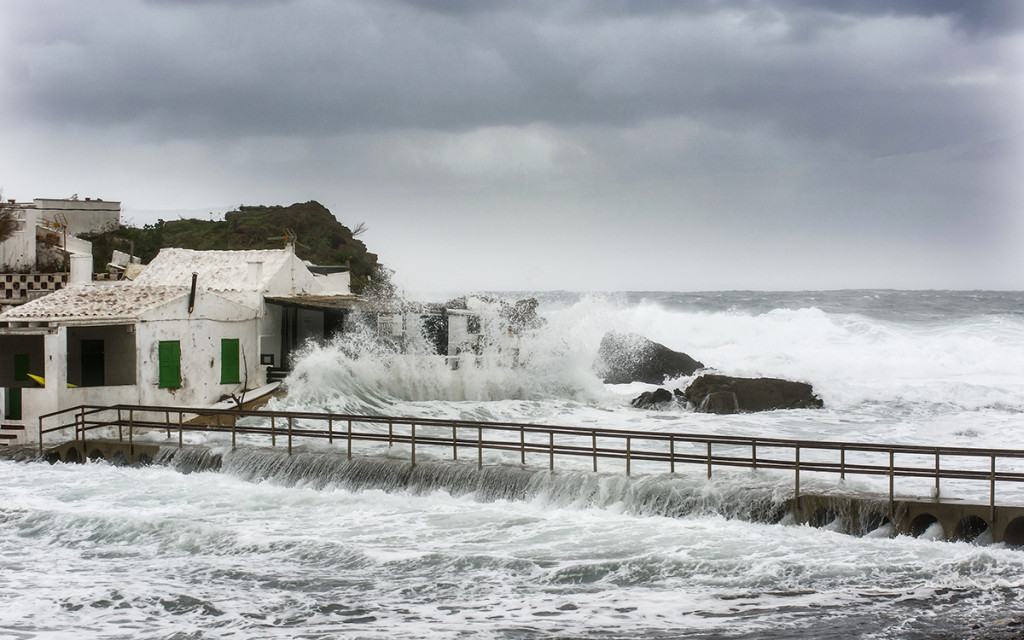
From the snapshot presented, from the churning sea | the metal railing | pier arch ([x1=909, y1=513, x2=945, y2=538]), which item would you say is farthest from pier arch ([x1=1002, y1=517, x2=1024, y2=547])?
pier arch ([x1=909, y1=513, x2=945, y2=538])

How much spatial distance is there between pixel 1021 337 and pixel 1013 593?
140ft

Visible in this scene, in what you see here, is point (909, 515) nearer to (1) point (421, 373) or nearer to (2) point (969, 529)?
(2) point (969, 529)

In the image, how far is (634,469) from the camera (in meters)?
17.7

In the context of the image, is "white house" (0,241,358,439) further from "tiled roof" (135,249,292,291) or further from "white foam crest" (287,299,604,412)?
"white foam crest" (287,299,604,412)

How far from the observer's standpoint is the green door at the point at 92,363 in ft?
79.4

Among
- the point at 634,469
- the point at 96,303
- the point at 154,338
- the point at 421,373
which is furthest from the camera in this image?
the point at 421,373

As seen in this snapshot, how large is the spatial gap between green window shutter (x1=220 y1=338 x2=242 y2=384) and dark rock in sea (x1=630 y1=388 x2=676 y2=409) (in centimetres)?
1339

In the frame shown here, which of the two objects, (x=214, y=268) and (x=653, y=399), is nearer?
(x=214, y=268)

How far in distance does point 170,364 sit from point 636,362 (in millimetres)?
20415

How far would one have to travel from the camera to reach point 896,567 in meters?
11.7

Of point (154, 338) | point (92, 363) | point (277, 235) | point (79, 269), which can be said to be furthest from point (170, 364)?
point (277, 235)

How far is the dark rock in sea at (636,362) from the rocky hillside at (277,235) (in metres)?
16.8

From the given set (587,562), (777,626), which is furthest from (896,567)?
(587,562)

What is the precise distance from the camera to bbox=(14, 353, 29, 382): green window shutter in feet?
73.9
